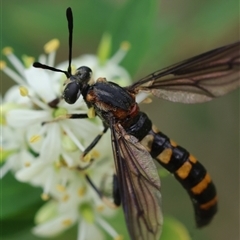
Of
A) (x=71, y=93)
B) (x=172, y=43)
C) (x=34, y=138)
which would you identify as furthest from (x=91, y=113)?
(x=172, y=43)

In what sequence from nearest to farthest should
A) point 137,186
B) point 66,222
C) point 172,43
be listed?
point 137,186 → point 66,222 → point 172,43

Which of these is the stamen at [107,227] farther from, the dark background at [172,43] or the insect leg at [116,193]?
the dark background at [172,43]

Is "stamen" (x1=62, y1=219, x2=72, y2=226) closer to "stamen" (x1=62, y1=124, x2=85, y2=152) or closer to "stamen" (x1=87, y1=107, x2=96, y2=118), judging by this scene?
"stamen" (x1=62, y1=124, x2=85, y2=152)

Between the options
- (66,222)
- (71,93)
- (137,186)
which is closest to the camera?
(137,186)

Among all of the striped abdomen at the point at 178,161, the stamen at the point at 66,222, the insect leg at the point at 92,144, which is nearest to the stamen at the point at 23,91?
the insect leg at the point at 92,144

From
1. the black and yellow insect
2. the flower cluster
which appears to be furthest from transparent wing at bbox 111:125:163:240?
the flower cluster

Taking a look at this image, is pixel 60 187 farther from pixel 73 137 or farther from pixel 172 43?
pixel 172 43
